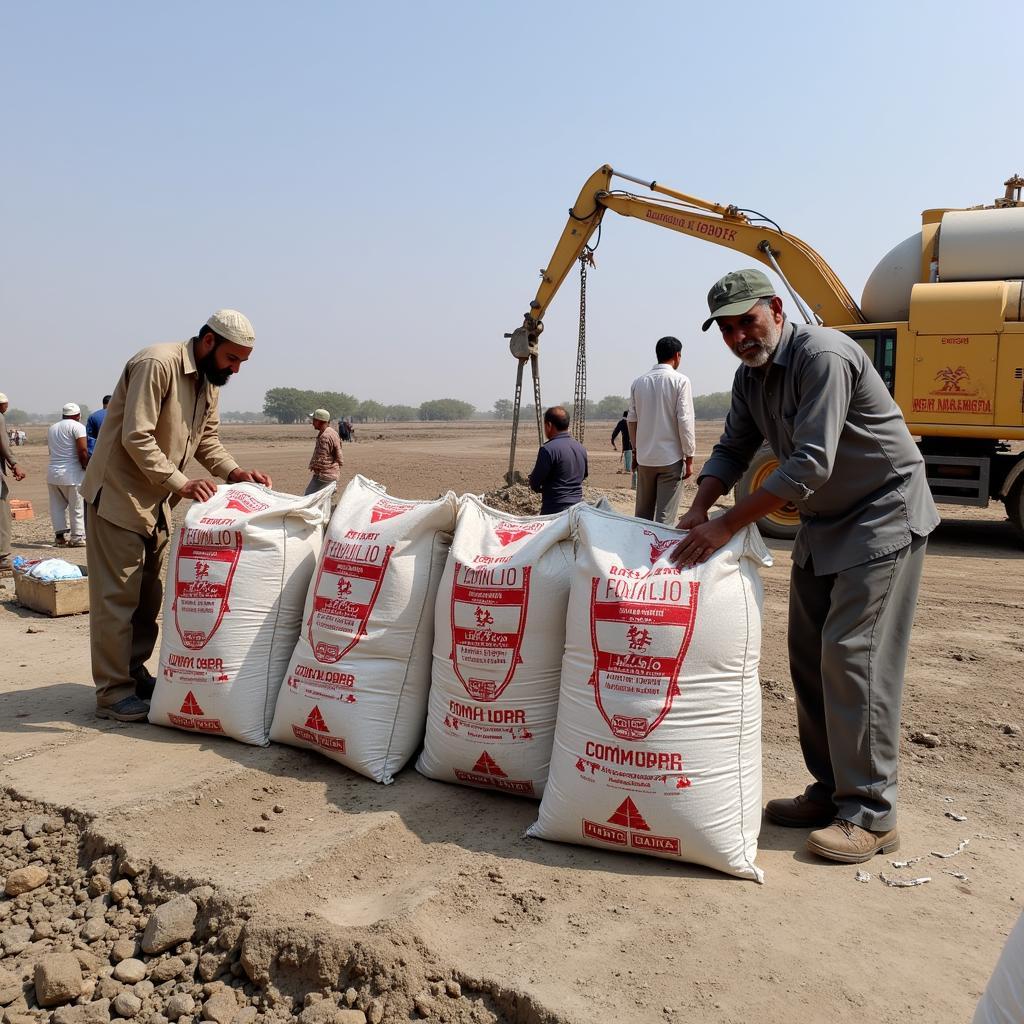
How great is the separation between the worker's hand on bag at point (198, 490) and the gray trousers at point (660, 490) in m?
3.56

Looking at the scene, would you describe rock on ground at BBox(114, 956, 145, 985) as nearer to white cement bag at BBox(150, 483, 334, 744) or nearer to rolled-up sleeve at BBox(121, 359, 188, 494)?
white cement bag at BBox(150, 483, 334, 744)

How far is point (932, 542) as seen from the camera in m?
8.95

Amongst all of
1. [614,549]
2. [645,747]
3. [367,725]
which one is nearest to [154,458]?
[367,725]

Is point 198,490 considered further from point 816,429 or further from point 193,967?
point 816,429

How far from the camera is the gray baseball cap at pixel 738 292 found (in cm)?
263

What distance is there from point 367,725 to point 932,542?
7511mm

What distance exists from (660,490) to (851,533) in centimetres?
386

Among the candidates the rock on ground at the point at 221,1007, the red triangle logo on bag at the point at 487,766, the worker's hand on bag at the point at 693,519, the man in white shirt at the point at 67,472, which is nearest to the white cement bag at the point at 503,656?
the red triangle logo on bag at the point at 487,766

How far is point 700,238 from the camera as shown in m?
9.88

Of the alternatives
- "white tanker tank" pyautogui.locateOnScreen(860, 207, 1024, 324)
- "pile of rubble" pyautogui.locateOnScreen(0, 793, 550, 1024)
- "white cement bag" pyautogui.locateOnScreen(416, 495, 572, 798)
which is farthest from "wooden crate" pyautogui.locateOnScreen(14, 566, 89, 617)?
"white tanker tank" pyautogui.locateOnScreen(860, 207, 1024, 324)

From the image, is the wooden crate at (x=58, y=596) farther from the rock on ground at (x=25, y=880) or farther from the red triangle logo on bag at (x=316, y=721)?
the rock on ground at (x=25, y=880)

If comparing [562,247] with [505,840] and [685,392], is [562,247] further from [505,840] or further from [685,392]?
[505,840]

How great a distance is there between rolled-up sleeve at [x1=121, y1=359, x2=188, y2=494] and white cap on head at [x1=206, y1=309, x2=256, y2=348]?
0.86 feet

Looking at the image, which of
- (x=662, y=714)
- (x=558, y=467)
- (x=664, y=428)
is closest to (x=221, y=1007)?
(x=662, y=714)
